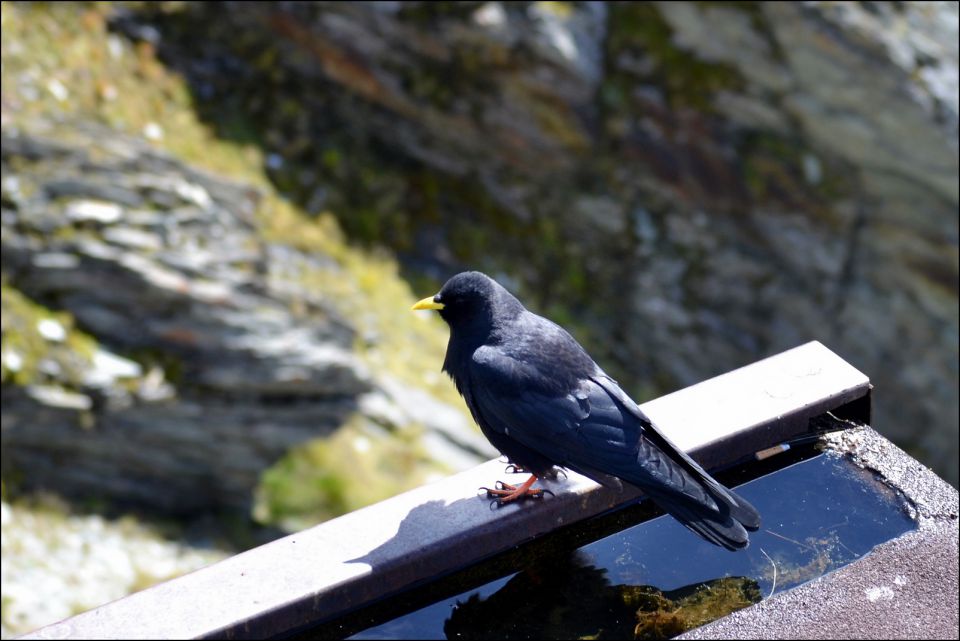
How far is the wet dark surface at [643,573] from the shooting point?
3475mm

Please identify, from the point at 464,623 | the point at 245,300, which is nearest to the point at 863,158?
the point at 245,300

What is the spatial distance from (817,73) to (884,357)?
3.04 metres

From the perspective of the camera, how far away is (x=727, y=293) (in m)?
11.6

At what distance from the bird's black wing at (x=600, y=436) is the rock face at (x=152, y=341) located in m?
5.42

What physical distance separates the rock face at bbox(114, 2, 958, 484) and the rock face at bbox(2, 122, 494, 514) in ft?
6.21

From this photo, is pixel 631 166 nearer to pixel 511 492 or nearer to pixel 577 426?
pixel 577 426

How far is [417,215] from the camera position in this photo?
11.7 metres

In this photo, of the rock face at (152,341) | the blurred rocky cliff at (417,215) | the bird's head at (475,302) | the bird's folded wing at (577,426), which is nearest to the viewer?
the bird's folded wing at (577,426)

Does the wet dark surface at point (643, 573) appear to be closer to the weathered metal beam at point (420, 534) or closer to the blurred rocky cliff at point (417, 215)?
the weathered metal beam at point (420, 534)

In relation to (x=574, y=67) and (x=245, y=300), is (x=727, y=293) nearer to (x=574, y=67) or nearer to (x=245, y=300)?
(x=574, y=67)

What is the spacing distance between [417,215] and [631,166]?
245 cm

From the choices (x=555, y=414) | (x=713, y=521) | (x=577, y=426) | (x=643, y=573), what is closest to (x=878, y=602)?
(x=713, y=521)

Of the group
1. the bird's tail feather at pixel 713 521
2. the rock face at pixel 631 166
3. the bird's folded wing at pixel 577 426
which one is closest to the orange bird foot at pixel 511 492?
the bird's folded wing at pixel 577 426

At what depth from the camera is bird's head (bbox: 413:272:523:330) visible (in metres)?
4.25
